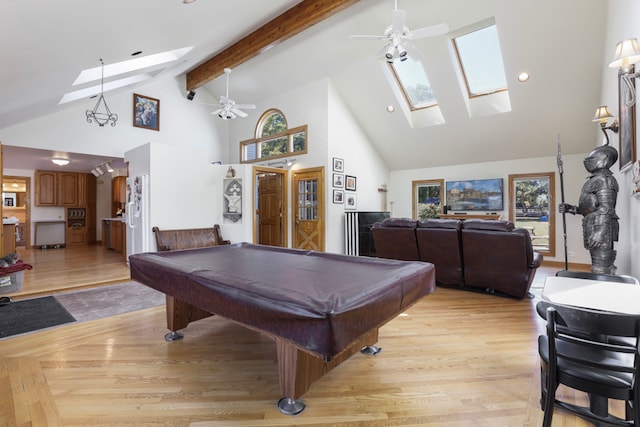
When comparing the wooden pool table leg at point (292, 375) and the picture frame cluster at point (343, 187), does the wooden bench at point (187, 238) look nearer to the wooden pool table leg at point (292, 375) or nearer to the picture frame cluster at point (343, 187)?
the picture frame cluster at point (343, 187)

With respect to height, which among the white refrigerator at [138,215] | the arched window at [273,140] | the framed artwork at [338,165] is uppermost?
the arched window at [273,140]

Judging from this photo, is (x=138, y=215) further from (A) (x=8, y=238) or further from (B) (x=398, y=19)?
(B) (x=398, y=19)

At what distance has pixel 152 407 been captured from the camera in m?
1.79

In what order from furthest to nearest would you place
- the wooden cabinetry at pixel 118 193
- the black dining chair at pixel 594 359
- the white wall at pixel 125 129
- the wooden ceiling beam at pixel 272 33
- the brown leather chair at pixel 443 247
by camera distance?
1. the wooden cabinetry at pixel 118 193
2. the white wall at pixel 125 129
3. the wooden ceiling beam at pixel 272 33
4. the brown leather chair at pixel 443 247
5. the black dining chair at pixel 594 359

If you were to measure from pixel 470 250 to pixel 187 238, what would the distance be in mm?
4790

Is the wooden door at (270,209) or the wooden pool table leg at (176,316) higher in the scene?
the wooden door at (270,209)

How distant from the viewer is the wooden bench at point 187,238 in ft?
17.7

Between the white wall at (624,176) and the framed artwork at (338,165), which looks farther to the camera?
the framed artwork at (338,165)

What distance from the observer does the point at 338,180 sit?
7.04 m

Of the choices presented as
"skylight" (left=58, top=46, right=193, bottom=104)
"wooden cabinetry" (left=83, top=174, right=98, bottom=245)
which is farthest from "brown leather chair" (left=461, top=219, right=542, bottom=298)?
"wooden cabinetry" (left=83, top=174, right=98, bottom=245)

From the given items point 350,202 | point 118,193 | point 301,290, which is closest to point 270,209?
point 350,202

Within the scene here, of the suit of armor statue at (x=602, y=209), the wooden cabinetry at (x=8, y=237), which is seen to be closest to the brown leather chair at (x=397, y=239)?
the suit of armor statue at (x=602, y=209)

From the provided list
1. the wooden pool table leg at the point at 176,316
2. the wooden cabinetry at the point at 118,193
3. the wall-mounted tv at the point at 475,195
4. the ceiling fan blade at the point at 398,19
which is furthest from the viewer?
the wooden cabinetry at the point at 118,193

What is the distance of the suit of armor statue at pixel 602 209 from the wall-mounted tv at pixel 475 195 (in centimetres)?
419
